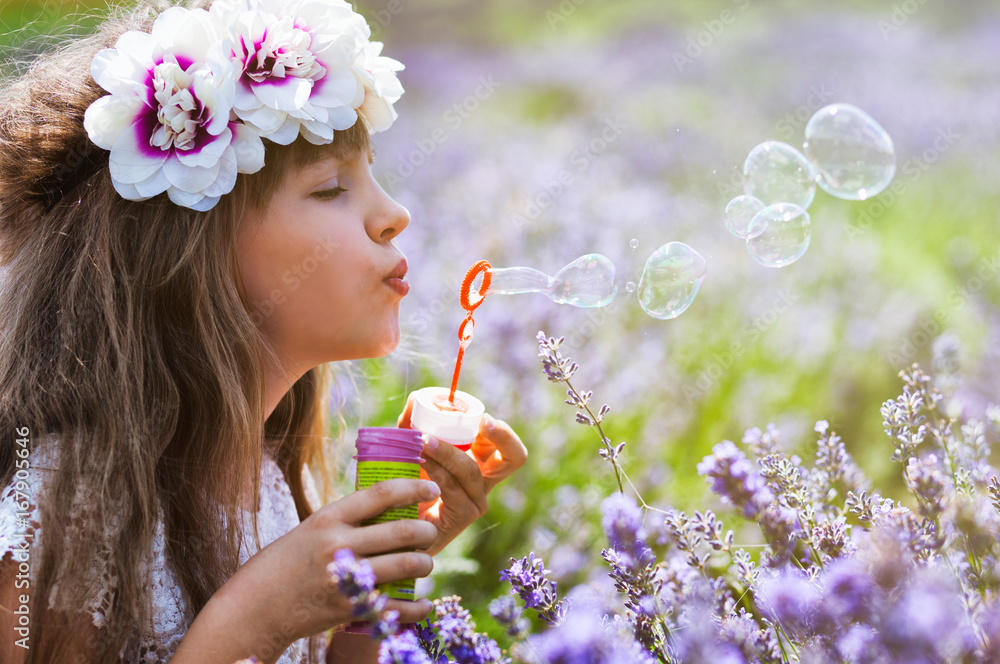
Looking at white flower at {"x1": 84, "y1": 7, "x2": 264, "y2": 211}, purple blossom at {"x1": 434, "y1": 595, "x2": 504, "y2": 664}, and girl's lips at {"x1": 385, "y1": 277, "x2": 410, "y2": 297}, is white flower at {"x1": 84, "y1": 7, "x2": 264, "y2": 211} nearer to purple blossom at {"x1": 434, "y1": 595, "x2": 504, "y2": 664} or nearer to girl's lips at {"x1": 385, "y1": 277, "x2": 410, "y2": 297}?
girl's lips at {"x1": 385, "y1": 277, "x2": 410, "y2": 297}

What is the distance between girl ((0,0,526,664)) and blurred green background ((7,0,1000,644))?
0.47 m

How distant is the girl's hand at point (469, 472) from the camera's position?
1.65m

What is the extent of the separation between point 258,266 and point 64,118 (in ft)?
1.57

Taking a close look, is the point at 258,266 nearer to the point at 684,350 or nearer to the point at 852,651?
the point at 852,651

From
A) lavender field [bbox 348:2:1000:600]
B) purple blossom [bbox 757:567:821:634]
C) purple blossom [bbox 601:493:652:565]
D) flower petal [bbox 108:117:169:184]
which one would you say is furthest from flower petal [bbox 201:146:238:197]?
lavender field [bbox 348:2:1000:600]

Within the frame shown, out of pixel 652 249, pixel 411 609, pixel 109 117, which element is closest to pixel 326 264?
pixel 109 117

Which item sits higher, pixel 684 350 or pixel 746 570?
pixel 746 570

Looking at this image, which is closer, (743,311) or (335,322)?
(335,322)

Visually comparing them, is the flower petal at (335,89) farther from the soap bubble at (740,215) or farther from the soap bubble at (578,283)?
the soap bubble at (740,215)

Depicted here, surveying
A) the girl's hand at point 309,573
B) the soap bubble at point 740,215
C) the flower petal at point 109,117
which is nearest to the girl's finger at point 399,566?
the girl's hand at point 309,573

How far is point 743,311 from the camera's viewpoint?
13.1 feet

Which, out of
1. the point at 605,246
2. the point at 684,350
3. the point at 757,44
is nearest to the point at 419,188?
the point at 605,246

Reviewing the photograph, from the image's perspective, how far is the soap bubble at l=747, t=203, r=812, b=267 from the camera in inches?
83.4

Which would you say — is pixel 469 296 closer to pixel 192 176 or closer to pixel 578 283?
pixel 578 283
